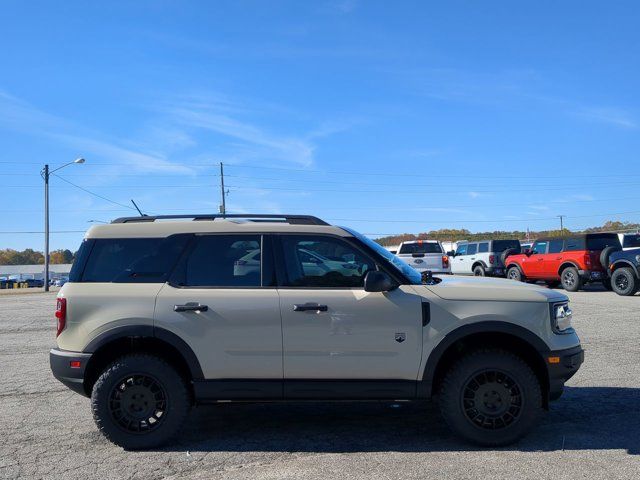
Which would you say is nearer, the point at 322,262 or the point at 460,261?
the point at 322,262

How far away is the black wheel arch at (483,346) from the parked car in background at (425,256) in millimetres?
12987

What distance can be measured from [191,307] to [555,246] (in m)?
17.5

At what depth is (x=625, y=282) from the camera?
16.5 metres

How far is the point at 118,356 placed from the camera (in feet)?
16.2

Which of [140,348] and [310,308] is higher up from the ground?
[310,308]

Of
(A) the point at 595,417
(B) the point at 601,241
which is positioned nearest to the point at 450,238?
(B) the point at 601,241

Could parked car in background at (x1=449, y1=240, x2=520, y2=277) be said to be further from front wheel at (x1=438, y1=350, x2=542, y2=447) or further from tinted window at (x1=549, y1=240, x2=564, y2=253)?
front wheel at (x1=438, y1=350, x2=542, y2=447)

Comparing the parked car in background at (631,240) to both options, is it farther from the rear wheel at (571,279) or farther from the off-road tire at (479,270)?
the off-road tire at (479,270)

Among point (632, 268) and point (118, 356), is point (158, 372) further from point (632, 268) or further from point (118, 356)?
point (632, 268)

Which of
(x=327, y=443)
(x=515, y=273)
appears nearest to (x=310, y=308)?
(x=327, y=443)

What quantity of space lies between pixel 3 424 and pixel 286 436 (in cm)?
281

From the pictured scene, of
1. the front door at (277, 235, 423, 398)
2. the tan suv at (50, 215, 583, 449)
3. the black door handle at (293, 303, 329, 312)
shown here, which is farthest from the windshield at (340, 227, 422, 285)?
the black door handle at (293, 303, 329, 312)

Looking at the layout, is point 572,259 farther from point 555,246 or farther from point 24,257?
point 24,257

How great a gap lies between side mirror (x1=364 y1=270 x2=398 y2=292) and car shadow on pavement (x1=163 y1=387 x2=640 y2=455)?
1.30m
